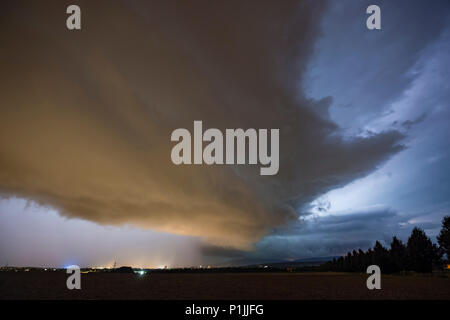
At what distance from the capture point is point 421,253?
113 metres

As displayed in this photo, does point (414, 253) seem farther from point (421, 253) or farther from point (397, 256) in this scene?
point (397, 256)

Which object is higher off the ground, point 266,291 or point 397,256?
point 266,291

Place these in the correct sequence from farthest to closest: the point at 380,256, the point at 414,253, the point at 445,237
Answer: the point at 380,256 < the point at 414,253 < the point at 445,237

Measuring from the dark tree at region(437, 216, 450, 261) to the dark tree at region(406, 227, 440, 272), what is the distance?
6660 millimetres

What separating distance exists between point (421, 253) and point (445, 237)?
14.9m

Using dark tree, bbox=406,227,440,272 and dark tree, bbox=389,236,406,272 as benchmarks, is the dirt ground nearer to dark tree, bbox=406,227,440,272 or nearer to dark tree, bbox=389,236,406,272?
dark tree, bbox=406,227,440,272

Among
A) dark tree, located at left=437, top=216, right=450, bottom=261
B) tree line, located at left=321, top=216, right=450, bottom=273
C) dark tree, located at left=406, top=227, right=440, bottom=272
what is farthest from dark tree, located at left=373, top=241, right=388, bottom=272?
dark tree, located at left=437, top=216, right=450, bottom=261

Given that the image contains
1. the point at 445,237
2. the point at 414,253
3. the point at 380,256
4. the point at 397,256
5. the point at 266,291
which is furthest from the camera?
the point at 380,256

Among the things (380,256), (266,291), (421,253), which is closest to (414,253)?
(421,253)

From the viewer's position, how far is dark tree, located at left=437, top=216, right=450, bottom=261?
101 metres
